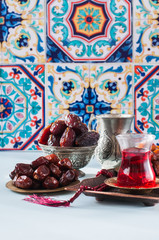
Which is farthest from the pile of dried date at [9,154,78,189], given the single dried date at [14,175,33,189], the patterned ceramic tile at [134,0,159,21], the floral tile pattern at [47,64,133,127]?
the patterned ceramic tile at [134,0,159,21]

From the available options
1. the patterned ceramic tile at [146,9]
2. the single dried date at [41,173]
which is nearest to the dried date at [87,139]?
the single dried date at [41,173]

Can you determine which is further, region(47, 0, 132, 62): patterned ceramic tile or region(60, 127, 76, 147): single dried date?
region(47, 0, 132, 62): patterned ceramic tile

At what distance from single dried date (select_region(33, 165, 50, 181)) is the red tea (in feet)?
0.65

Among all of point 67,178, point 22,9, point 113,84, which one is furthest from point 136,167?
point 22,9

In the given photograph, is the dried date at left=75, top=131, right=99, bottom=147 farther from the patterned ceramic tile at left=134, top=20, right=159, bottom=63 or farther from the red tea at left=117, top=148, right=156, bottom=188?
the patterned ceramic tile at left=134, top=20, right=159, bottom=63

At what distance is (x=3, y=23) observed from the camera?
1.86m

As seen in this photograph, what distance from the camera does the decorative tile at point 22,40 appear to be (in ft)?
6.05

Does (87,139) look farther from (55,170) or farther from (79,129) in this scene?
(55,170)

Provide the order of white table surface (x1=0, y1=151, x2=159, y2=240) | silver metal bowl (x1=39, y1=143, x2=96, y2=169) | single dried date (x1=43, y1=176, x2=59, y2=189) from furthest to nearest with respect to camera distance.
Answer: silver metal bowl (x1=39, y1=143, x2=96, y2=169), single dried date (x1=43, y1=176, x2=59, y2=189), white table surface (x1=0, y1=151, x2=159, y2=240)

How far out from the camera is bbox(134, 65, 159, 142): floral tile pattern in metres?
1.83

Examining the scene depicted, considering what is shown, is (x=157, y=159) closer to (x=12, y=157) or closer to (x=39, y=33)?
(x=12, y=157)

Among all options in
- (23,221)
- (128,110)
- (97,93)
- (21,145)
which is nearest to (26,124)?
(21,145)

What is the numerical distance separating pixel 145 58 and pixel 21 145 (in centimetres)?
78

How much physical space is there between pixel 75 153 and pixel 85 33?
0.88 m
